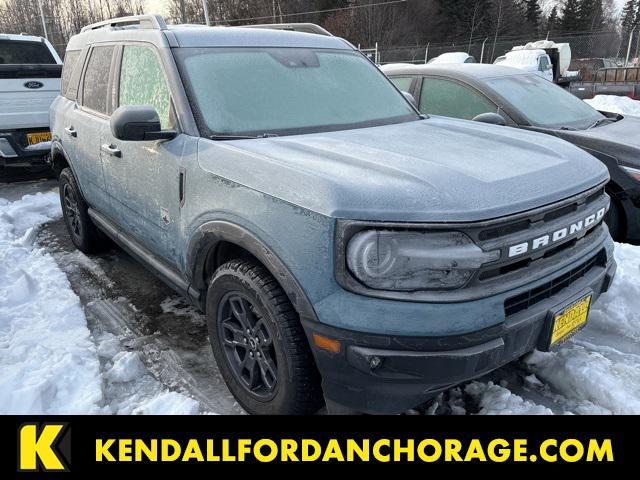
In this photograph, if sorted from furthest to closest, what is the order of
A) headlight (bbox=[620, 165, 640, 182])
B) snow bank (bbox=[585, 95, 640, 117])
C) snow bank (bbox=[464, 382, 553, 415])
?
snow bank (bbox=[585, 95, 640, 117]), headlight (bbox=[620, 165, 640, 182]), snow bank (bbox=[464, 382, 553, 415])

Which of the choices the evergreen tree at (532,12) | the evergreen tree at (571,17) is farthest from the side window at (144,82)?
the evergreen tree at (532,12)

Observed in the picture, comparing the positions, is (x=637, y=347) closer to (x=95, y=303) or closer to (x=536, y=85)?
(x=536, y=85)

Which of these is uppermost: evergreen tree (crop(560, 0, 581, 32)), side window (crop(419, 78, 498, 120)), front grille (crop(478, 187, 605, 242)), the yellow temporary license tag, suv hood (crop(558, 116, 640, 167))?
evergreen tree (crop(560, 0, 581, 32))

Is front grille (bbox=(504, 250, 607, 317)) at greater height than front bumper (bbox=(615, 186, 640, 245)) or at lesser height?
greater

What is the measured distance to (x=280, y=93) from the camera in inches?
117

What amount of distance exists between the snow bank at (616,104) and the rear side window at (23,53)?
12.3 meters

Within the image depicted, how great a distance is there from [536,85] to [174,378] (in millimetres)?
4582

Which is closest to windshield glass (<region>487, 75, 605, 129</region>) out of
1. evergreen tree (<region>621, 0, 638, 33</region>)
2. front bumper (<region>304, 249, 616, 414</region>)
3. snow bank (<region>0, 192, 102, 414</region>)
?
front bumper (<region>304, 249, 616, 414</region>)

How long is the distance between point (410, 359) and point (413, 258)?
14.6 inches

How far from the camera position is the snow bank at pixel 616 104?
1309cm

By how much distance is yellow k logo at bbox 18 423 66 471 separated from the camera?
2162 mm

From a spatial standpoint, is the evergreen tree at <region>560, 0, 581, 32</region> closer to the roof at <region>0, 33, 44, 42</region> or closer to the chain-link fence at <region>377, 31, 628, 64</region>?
the chain-link fence at <region>377, 31, 628, 64</region>

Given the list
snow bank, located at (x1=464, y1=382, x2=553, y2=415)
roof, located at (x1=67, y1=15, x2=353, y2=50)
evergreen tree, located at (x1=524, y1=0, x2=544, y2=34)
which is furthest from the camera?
evergreen tree, located at (x1=524, y1=0, x2=544, y2=34)

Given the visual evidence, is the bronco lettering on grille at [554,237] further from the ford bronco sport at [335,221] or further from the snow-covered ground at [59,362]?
the snow-covered ground at [59,362]
